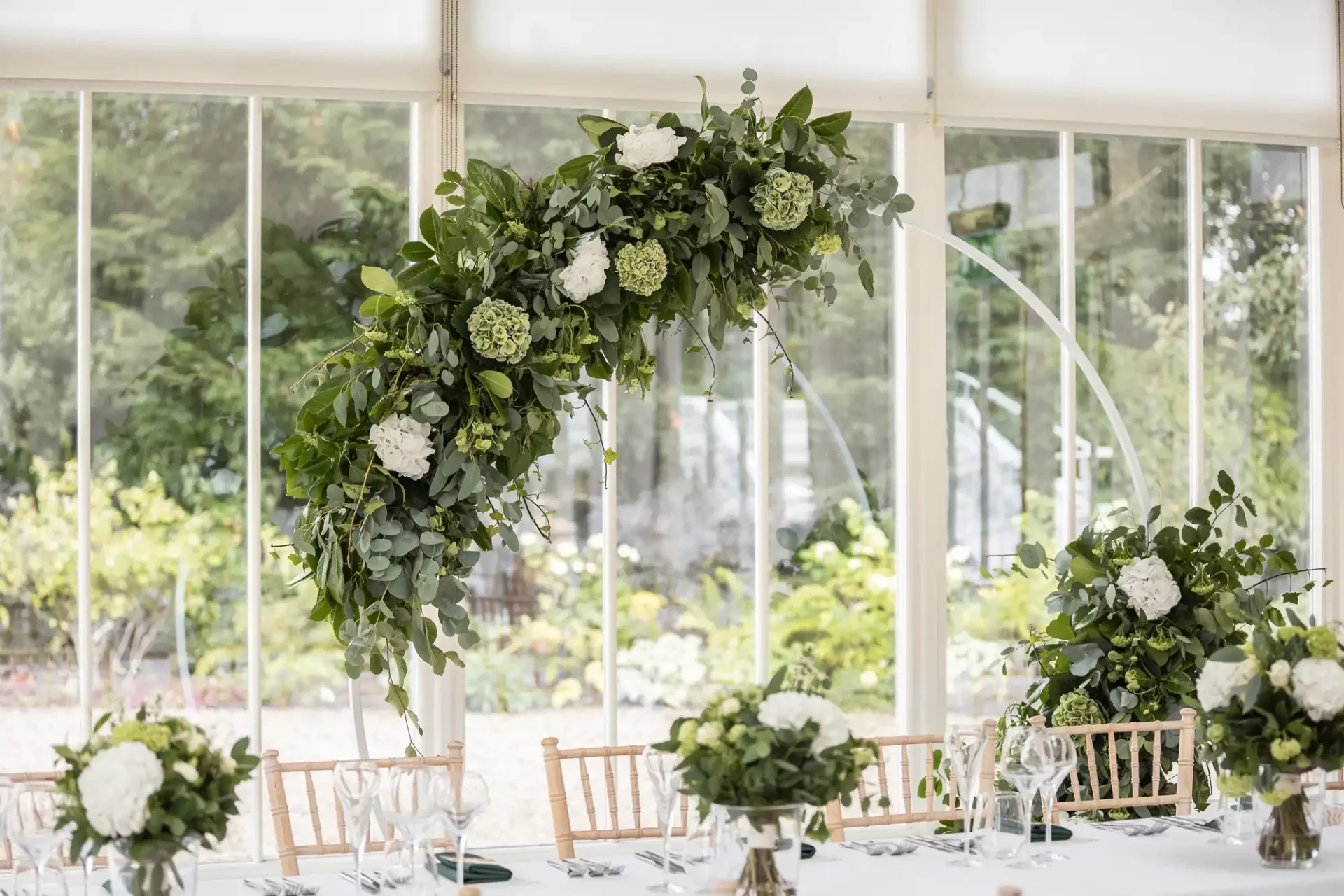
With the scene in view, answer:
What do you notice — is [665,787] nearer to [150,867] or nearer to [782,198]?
[150,867]

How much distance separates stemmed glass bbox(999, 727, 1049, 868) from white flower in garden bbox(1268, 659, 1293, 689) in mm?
369

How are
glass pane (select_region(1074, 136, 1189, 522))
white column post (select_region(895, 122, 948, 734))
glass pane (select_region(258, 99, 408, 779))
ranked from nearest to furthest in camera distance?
1. glass pane (select_region(258, 99, 408, 779))
2. white column post (select_region(895, 122, 948, 734))
3. glass pane (select_region(1074, 136, 1189, 522))

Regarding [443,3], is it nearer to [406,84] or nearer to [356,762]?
[406,84]

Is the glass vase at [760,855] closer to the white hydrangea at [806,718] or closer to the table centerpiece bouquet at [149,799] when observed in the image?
the white hydrangea at [806,718]

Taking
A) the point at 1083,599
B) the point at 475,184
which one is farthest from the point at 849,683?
the point at 475,184

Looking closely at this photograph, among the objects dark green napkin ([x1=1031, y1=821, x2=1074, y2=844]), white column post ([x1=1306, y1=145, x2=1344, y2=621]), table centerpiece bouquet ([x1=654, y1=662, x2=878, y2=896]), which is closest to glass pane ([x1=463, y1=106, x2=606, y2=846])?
dark green napkin ([x1=1031, y1=821, x2=1074, y2=844])

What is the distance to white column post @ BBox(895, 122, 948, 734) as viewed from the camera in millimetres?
3672

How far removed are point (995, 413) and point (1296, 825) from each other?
5.89 feet

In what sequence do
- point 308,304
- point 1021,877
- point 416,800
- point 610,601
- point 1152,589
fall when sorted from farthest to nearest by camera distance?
point 610,601
point 308,304
point 1152,589
point 1021,877
point 416,800

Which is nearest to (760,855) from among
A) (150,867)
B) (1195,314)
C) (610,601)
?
(150,867)

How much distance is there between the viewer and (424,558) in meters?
2.63

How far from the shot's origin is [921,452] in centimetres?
368

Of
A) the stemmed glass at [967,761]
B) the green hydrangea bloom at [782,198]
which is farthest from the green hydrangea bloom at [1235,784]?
the green hydrangea bloom at [782,198]

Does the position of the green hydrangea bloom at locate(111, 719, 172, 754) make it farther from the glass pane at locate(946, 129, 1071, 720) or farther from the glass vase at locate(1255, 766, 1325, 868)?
the glass pane at locate(946, 129, 1071, 720)
